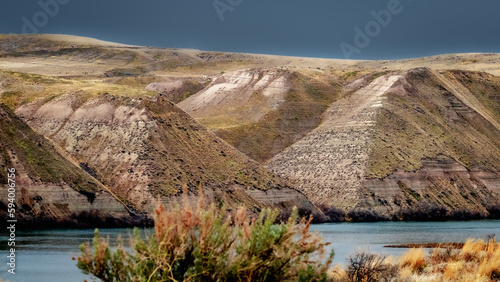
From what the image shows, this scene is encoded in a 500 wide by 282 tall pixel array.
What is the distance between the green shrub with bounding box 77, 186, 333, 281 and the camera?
19359 millimetres

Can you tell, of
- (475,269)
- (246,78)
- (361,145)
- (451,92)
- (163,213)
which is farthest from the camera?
(246,78)

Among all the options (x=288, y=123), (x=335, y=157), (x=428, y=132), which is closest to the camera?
(x=335, y=157)

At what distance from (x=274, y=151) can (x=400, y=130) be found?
18.3m

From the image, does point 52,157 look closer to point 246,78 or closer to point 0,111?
point 0,111

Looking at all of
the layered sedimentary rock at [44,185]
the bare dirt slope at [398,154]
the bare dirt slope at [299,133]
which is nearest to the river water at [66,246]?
the layered sedimentary rock at [44,185]

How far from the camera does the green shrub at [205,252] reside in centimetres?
1936

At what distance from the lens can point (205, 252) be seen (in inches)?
782

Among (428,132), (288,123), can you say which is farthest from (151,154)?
(428,132)

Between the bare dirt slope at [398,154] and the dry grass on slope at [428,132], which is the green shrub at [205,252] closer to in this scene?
the bare dirt slope at [398,154]

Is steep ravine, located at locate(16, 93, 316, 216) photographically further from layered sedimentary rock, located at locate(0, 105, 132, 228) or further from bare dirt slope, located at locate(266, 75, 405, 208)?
bare dirt slope, located at locate(266, 75, 405, 208)

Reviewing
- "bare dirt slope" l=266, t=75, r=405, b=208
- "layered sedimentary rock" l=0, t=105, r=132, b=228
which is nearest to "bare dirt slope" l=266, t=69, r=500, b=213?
"bare dirt slope" l=266, t=75, r=405, b=208

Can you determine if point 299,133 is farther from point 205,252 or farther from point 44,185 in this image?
point 205,252

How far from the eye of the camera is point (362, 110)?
412ft

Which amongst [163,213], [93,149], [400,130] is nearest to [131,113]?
[93,149]
